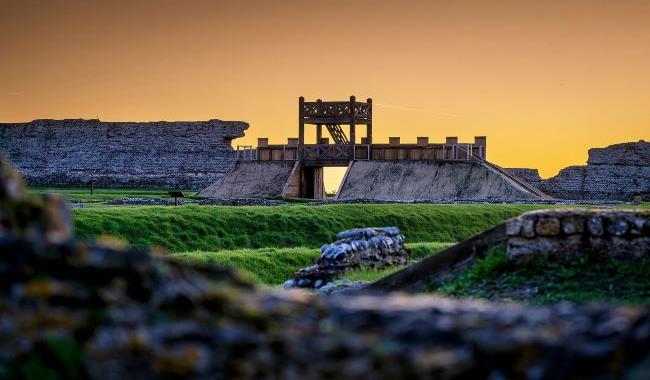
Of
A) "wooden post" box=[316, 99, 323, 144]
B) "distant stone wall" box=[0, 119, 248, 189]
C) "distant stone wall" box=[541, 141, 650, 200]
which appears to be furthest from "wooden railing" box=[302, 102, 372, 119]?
"distant stone wall" box=[0, 119, 248, 189]

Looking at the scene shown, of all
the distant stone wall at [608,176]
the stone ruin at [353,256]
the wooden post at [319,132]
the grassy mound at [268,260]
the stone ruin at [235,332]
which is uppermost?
the wooden post at [319,132]

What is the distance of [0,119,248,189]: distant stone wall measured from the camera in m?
83.4

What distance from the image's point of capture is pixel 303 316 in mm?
5719

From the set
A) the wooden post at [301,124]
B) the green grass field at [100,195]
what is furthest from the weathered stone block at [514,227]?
the wooden post at [301,124]

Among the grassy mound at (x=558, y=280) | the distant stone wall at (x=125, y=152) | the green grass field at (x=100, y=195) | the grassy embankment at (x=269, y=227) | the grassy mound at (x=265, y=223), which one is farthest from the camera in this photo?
the distant stone wall at (x=125, y=152)

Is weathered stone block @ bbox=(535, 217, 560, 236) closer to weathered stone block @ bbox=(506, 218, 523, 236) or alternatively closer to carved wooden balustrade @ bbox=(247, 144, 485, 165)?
weathered stone block @ bbox=(506, 218, 523, 236)

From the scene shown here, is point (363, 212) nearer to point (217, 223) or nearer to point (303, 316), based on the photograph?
point (217, 223)

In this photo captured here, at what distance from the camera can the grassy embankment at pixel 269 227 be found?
30294mm

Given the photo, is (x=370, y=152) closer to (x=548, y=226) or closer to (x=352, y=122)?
(x=352, y=122)

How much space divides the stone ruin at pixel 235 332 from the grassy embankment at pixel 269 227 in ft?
70.8

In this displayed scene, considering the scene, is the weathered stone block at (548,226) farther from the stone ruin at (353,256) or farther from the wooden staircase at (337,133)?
the wooden staircase at (337,133)

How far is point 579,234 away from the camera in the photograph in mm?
15492

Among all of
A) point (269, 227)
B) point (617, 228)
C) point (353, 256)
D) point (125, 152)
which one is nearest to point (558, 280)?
point (617, 228)

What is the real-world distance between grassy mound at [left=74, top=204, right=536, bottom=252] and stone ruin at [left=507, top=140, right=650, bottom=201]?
2815 cm
